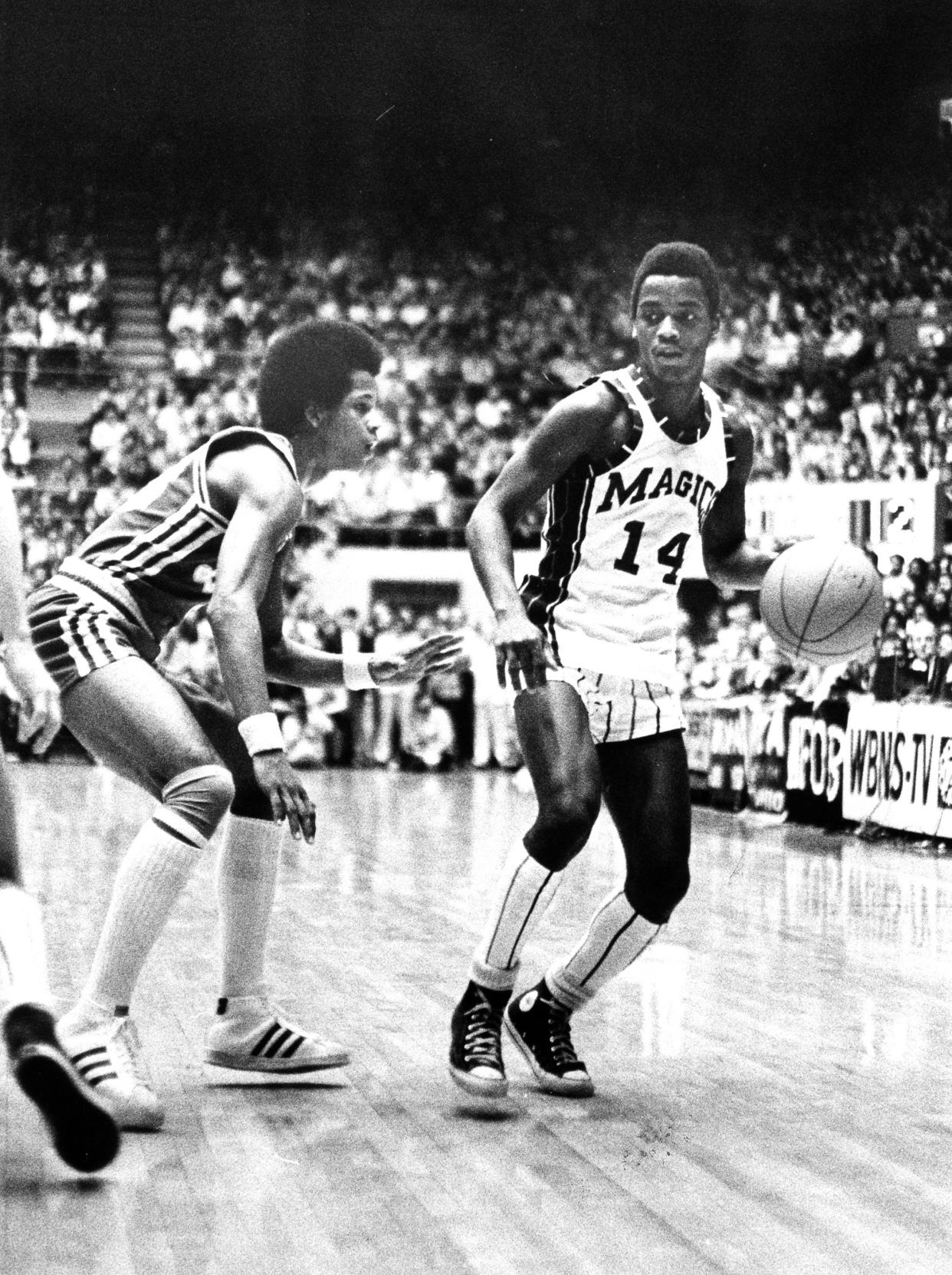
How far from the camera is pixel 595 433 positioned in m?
4.57

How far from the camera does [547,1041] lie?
4.64 metres

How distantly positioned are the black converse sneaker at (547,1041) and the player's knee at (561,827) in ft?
1.31

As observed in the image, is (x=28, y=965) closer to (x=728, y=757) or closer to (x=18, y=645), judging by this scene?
(x=18, y=645)

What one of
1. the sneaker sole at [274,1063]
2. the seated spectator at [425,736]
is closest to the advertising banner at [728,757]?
the seated spectator at [425,736]

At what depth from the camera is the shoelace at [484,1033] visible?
444cm

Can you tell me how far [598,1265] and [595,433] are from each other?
210 centimetres

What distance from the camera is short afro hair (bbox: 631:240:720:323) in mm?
4684

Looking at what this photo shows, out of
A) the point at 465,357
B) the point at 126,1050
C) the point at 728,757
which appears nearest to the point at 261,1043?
the point at 126,1050

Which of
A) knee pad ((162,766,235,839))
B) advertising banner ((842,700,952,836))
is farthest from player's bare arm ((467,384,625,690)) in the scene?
advertising banner ((842,700,952,836))

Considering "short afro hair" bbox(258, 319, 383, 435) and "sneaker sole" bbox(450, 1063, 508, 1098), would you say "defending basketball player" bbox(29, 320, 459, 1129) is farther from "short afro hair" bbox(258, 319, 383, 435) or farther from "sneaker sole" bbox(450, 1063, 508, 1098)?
"sneaker sole" bbox(450, 1063, 508, 1098)

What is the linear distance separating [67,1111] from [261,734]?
39.9 inches

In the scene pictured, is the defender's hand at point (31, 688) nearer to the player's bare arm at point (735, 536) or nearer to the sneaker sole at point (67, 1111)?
the sneaker sole at point (67, 1111)

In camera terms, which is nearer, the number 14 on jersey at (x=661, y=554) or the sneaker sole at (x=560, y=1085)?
the sneaker sole at (x=560, y=1085)

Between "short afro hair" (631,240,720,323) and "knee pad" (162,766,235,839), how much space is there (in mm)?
1567
